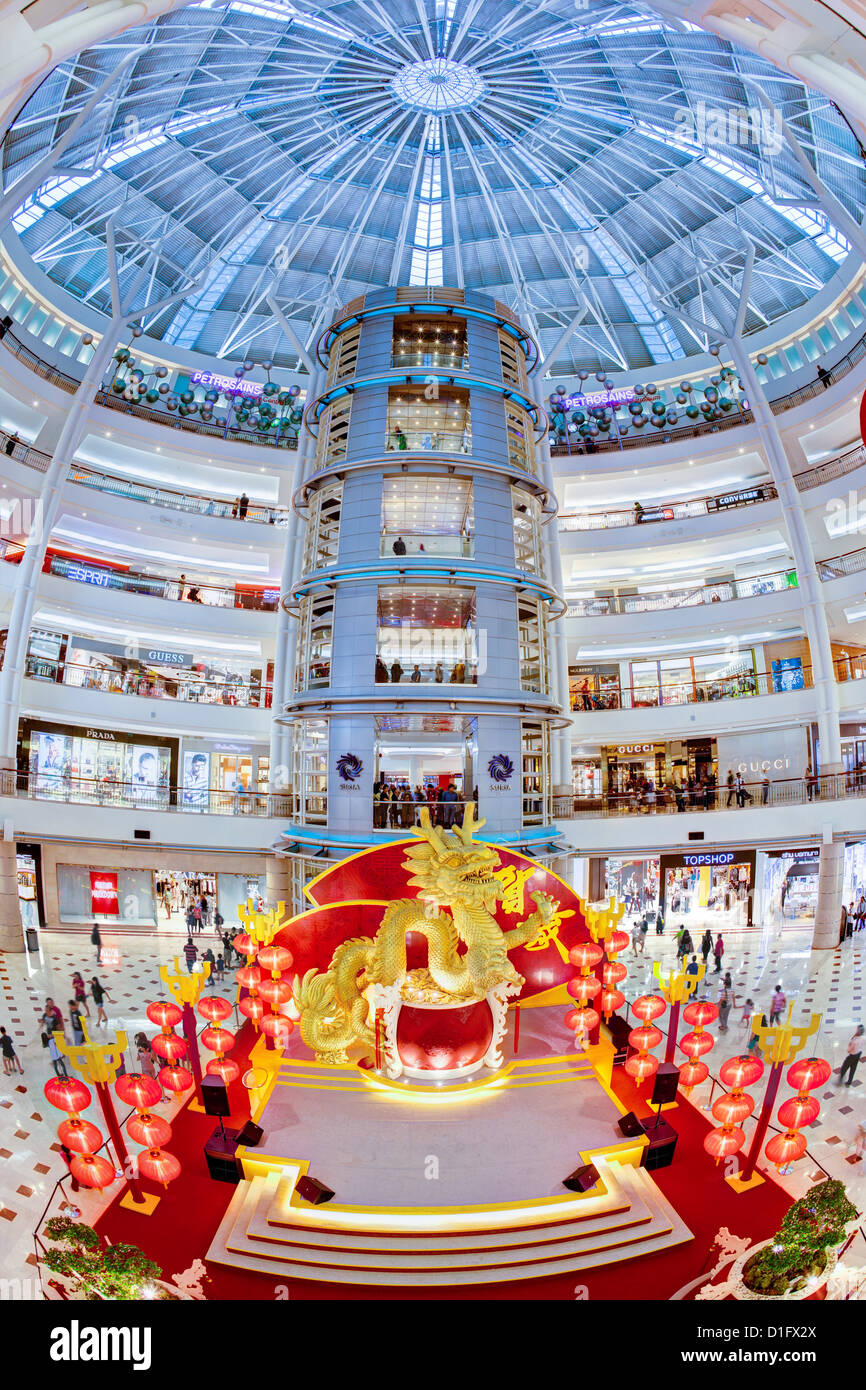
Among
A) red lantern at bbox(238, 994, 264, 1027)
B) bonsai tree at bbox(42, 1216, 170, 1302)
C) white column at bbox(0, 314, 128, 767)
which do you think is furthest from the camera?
white column at bbox(0, 314, 128, 767)

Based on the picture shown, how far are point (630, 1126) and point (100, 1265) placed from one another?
698 cm

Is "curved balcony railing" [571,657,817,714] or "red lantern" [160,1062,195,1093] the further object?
"curved balcony railing" [571,657,817,714]

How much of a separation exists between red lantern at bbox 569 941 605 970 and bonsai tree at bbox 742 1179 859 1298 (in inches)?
198

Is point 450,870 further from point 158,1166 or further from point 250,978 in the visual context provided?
point 158,1166

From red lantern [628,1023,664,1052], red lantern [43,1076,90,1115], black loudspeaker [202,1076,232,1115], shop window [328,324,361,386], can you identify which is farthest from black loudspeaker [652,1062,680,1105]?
shop window [328,324,361,386]

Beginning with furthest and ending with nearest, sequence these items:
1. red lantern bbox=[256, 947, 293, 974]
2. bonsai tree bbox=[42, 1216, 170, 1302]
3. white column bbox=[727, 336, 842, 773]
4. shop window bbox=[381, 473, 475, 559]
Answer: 1. white column bbox=[727, 336, 842, 773]
2. shop window bbox=[381, 473, 475, 559]
3. red lantern bbox=[256, 947, 293, 974]
4. bonsai tree bbox=[42, 1216, 170, 1302]

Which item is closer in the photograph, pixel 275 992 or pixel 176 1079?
pixel 176 1079

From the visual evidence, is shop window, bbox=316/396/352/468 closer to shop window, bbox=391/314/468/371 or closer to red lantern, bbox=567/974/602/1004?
shop window, bbox=391/314/468/371

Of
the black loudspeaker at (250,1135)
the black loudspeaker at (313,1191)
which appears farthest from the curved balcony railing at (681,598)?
the black loudspeaker at (313,1191)

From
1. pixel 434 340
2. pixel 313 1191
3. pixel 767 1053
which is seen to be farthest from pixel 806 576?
pixel 313 1191

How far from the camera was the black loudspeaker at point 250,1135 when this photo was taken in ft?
31.0

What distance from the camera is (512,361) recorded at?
20016mm

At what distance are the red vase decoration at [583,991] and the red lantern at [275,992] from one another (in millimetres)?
Answer: 5011

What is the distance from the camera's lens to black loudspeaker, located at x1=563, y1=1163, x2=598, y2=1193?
8539 mm
